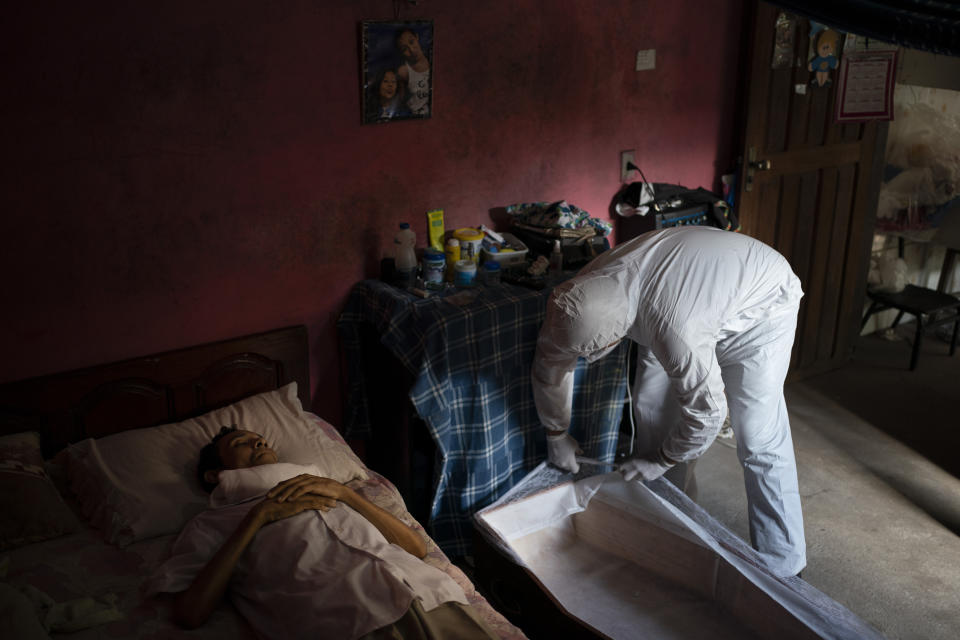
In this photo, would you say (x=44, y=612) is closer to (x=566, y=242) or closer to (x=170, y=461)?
(x=170, y=461)

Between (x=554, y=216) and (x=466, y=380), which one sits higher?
(x=554, y=216)

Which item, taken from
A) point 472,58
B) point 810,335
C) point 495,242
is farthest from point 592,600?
point 810,335

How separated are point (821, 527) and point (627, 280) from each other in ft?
4.49

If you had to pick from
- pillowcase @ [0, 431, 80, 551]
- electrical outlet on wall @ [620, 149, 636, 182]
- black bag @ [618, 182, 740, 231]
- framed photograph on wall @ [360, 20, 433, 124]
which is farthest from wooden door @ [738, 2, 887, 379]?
pillowcase @ [0, 431, 80, 551]

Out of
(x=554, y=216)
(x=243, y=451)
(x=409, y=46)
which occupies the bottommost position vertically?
(x=243, y=451)

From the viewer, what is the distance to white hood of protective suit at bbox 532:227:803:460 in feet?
7.57

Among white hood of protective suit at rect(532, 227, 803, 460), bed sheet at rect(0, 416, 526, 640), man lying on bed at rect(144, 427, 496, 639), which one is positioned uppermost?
white hood of protective suit at rect(532, 227, 803, 460)

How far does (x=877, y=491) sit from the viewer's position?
3229 mm

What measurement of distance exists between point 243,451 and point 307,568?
0.48 m

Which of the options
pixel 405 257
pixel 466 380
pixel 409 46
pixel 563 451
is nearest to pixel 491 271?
pixel 405 257

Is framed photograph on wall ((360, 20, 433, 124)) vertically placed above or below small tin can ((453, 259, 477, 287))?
above

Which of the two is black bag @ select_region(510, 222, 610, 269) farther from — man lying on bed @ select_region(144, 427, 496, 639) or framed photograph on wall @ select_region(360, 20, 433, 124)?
man lying on bed @ select_region(144, 427, 496, 639)

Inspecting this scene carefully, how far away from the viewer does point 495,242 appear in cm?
307

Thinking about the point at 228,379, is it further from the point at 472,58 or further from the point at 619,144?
the point at 619,144
